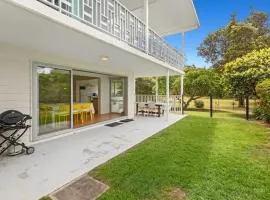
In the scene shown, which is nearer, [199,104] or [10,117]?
[10,117]

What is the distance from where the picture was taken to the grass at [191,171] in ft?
10.9

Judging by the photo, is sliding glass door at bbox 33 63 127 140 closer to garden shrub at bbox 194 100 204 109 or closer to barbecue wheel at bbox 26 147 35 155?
barbecue wheel at bbox 26 147 35 155

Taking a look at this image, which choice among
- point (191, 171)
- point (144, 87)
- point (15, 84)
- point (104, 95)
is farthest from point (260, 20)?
point (15, 84)

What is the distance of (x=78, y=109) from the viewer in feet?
29.9

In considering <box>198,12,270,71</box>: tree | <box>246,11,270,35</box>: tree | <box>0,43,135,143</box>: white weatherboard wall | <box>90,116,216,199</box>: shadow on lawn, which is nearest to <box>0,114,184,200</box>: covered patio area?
<box>90,116,216,199</box>: shadow on lawn

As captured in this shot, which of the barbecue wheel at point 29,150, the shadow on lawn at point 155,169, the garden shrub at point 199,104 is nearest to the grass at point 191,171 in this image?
the shadow on lawn at point 155,169

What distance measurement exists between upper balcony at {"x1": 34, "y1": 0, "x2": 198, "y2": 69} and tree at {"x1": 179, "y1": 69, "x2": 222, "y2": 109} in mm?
10095

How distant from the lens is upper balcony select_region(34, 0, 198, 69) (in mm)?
4387

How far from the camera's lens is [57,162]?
4.59 metres

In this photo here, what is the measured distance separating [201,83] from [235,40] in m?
7.90

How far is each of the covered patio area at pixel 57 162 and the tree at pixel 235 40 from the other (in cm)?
1907

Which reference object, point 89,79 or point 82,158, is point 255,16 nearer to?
point 89,79

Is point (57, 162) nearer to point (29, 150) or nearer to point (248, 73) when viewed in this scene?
point (29, 150)

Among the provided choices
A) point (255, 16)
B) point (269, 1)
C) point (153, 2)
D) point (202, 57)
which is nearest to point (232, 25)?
point (255, 16)
